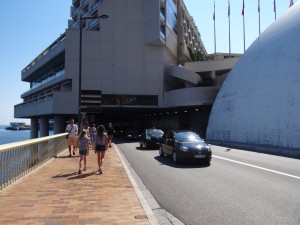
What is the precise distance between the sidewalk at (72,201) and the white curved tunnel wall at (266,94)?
1563 cm

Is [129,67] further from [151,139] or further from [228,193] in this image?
[228,193]

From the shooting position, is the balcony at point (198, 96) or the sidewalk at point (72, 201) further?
the balcony at point (198, 96)

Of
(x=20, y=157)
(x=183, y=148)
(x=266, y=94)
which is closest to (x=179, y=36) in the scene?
(x=266, y=94)

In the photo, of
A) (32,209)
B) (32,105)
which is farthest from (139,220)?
(32,105)

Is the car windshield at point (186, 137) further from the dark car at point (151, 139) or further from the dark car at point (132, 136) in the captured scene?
the dark car at point (132, 136)

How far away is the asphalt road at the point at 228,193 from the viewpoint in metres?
6.27

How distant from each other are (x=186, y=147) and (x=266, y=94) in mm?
14403

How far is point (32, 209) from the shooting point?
639 cm

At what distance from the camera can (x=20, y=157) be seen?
10172 mm

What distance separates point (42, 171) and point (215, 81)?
4221cm

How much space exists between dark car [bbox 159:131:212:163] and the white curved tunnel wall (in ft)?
28.6

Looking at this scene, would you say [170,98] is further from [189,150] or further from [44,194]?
[44,194]

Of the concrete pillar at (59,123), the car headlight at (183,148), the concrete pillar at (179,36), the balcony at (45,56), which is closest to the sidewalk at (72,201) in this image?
the car headlight at (183,148)

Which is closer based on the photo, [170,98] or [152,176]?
[152,176]
